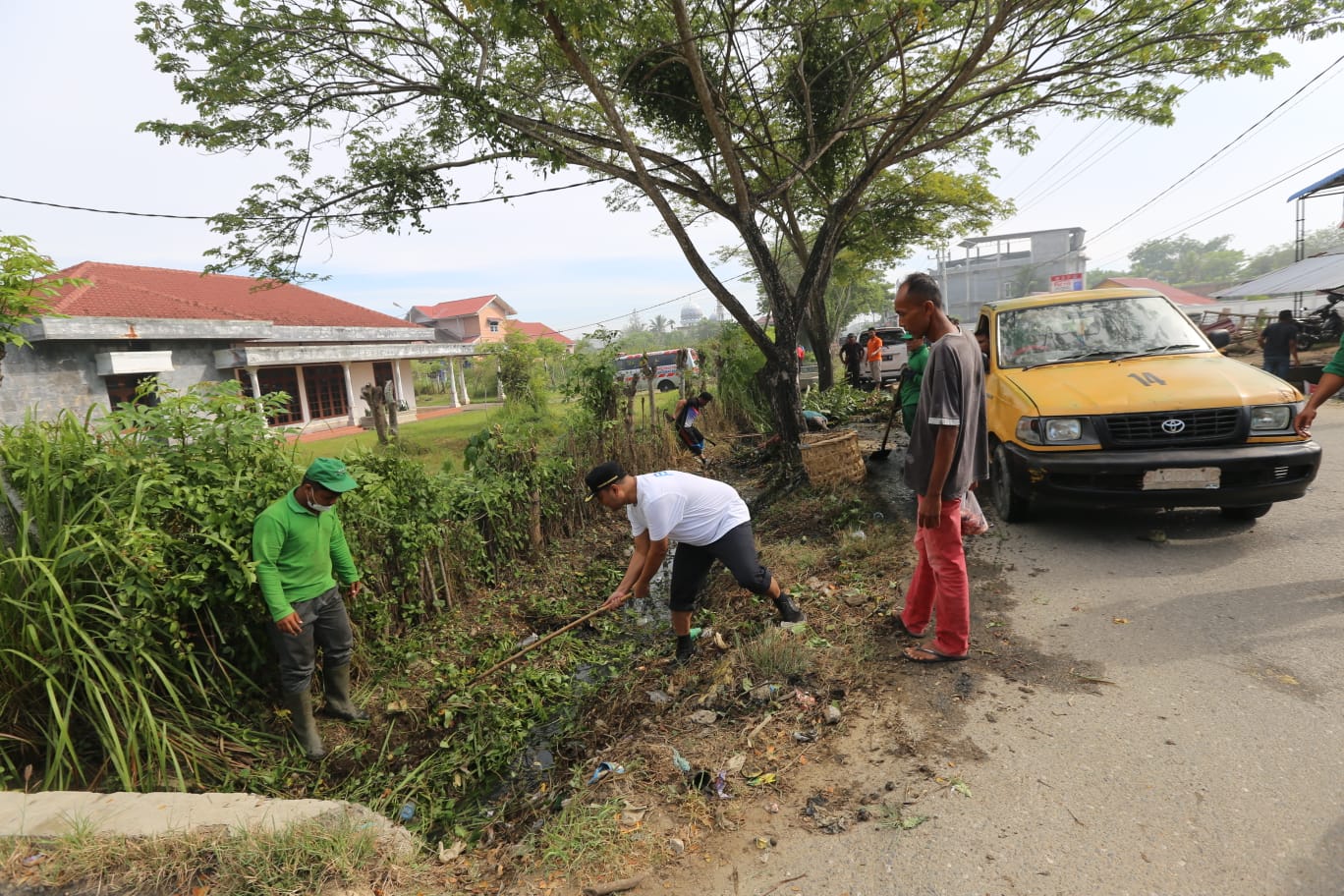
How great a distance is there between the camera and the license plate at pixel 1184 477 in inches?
165

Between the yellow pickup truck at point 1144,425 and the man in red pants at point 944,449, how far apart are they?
59.2 inches

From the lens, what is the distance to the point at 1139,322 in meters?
5.34

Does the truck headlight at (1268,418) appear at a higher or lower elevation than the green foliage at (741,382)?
lower

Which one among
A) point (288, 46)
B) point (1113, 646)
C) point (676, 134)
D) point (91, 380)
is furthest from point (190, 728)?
point (91, 380)

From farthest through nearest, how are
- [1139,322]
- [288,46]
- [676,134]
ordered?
[676,134] → [288,46] → [1139,322]

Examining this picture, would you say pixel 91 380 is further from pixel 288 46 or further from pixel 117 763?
pixel 117 763

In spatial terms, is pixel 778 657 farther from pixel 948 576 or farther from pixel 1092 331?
pixel 1092 331

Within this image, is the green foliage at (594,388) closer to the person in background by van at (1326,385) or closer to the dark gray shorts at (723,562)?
the dark gray shorts at (723,562)

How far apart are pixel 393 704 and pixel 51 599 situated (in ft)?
5.87

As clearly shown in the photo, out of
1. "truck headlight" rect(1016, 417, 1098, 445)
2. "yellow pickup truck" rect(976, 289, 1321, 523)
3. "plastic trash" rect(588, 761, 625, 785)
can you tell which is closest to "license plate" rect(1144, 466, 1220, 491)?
"yellow pickup truck" rect(976, 289, 1321, 523)

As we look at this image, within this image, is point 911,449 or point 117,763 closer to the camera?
point 117,763

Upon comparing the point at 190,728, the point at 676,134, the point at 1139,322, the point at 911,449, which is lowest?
the point at 190,728

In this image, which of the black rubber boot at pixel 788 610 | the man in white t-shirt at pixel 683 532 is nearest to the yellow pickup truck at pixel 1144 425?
the black rubber boot at pixel 788 610

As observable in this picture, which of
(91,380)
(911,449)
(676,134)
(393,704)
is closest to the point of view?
(911,449)
